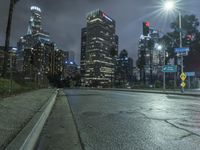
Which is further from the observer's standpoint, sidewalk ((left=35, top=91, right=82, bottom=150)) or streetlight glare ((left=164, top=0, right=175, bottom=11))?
streetlight glare ((left=164, top=0, right=175, bottom=11))

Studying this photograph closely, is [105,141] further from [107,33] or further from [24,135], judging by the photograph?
[107,33]

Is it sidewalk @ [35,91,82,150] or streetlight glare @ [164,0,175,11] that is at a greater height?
streetlight glare @ [164,0,175,11]

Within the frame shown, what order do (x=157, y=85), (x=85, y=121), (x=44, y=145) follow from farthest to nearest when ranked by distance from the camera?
(x=157, y=85)
(x=85, y=121)
(x=44, y=145)

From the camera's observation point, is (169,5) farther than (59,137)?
Yes

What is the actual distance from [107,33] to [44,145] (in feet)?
643

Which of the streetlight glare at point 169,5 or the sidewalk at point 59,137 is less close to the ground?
the streetlight glare at point 169,5

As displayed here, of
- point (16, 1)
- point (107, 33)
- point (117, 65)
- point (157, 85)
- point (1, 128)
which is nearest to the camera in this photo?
point (1, 128)

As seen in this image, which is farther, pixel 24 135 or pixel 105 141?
pixel 105 141

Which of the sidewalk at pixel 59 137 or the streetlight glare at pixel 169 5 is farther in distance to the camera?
the streetlight glare at pixel 169 5

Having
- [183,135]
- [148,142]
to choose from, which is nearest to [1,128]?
[148,142]

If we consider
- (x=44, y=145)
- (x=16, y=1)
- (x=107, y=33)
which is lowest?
(x=44, y=145)

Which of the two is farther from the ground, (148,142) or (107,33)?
(107,33)

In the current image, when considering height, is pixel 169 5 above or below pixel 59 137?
above

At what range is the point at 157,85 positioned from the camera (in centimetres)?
5638
